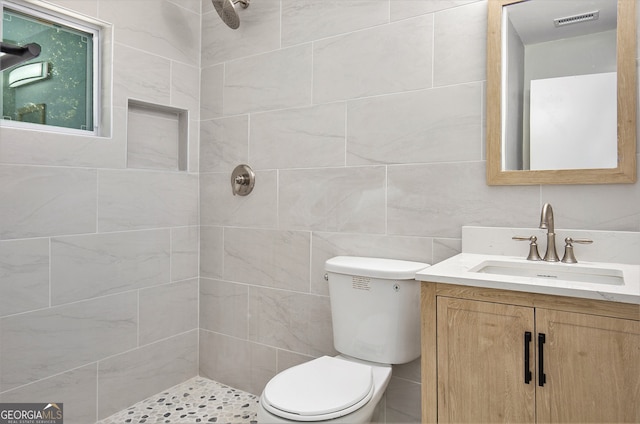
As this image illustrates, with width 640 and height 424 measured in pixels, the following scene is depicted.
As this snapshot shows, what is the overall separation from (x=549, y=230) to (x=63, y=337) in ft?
6.68

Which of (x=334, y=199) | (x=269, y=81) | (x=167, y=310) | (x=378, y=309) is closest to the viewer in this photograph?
(x=378, y=309)

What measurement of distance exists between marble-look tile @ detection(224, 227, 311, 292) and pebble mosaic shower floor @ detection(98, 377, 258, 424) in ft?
2.01

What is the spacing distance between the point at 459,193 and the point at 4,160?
5.99ft

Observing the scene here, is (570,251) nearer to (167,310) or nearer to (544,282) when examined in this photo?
(544,282)

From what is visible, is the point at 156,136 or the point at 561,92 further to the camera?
the point at 156,136

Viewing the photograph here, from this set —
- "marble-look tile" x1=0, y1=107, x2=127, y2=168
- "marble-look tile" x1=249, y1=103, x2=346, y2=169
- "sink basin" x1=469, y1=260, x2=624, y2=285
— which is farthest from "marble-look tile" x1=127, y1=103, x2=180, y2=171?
"sink basin" x1=469, y1=260, x2=624, y2=285

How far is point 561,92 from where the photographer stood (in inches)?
60.3

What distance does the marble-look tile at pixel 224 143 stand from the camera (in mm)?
2334

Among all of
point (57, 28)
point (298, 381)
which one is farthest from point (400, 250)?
point (57, 28)

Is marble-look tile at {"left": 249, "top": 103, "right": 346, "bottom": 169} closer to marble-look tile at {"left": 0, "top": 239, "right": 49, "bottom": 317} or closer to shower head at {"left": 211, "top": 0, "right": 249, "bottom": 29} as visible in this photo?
shower head at {"left": 211, "top": 0, "right": 249, "bottom": 29}

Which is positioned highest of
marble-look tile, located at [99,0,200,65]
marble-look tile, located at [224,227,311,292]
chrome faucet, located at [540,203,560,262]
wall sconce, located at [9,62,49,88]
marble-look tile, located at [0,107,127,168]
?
marble-look tile, located at [99,0,200,65]

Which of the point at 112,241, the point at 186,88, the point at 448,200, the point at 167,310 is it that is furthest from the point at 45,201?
the point at 448,200

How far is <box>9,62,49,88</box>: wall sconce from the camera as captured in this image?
5.98 feet

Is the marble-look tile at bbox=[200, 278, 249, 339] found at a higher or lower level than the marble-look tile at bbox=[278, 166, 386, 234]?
lower
